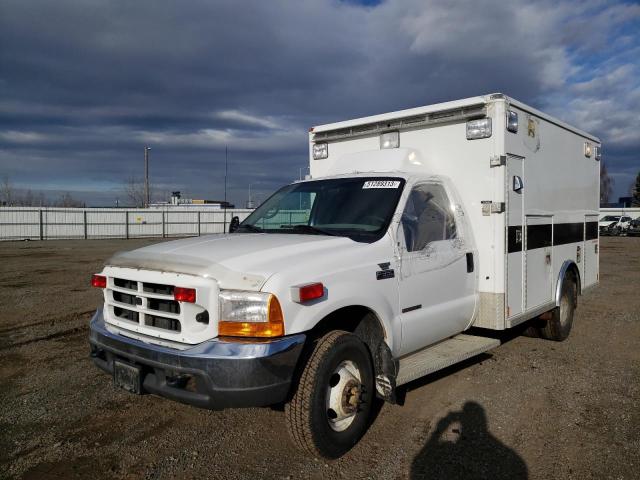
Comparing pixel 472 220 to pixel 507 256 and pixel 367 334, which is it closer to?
pixel 507 256

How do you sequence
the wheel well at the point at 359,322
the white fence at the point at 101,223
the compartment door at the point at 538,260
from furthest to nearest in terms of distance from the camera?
the white fence at the point at 101,223, the compartment door at the point at 538,260, the wheel well at the point at 359,322

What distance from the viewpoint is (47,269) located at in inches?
579

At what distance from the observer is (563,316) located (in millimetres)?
6750

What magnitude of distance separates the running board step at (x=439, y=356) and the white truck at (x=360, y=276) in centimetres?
2

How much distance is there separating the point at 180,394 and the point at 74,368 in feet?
9.77

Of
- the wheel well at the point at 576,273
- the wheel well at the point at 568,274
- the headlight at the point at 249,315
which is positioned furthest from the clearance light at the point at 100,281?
the wheel well at the point at 576,273

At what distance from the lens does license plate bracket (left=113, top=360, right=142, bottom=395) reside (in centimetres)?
336

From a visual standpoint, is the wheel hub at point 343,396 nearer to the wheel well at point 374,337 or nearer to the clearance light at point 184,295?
the wheel well at point 374,337

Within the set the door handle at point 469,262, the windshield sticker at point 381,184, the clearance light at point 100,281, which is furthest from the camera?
the door handle at point 469,262

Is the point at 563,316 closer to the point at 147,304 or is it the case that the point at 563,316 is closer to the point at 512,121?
the point at 512,121

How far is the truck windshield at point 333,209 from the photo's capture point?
423cm

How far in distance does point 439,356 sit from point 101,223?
33.1m

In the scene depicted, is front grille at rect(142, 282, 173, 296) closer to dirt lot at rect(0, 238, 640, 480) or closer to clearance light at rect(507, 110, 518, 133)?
dirt lot at rect(0, 238, 640, 480)

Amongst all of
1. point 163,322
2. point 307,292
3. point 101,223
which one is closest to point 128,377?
point 163,322
